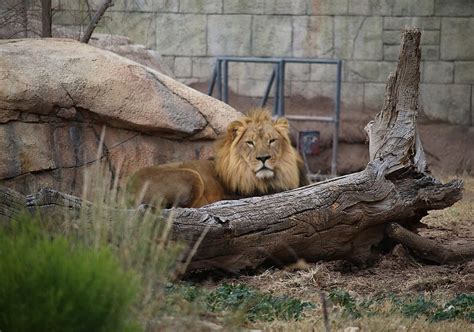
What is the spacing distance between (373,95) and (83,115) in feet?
24.8

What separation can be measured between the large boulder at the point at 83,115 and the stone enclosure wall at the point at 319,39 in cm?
616

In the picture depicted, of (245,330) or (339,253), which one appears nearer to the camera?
(245,330)

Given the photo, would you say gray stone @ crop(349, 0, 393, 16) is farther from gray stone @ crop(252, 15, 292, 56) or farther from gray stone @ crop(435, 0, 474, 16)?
gray stone @ crop(252, 15, 292, 56)

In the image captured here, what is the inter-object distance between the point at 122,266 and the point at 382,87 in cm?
1170

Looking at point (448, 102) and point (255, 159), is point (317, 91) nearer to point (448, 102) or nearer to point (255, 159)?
point (448, 102)

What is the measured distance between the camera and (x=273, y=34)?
16141 millimetres

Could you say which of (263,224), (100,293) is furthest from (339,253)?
(100,293)

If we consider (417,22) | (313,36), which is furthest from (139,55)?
(417,22)

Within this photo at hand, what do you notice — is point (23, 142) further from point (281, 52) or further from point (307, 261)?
point (281, 52)

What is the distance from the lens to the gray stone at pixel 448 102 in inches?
625

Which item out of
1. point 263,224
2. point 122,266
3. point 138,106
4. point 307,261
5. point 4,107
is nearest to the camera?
point 122,266

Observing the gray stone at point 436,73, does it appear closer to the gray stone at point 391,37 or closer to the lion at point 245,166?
the gray stone at point 391,37

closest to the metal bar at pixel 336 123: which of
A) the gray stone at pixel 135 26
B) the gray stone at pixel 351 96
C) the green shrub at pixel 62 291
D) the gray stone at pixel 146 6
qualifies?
the gray stone at pixel 351 96

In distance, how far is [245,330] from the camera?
525cm
